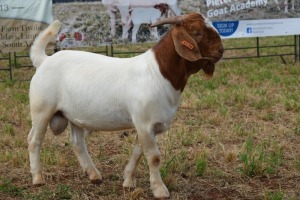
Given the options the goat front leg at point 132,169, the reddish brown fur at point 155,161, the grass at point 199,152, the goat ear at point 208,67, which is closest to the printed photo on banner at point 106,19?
the grass at point 199,152

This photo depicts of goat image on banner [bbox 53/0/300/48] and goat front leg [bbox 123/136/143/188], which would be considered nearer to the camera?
goat front leg [bbox 123/136/143/188]

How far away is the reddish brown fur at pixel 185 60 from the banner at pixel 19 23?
7.12m

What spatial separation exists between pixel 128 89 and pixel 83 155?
0.96 metres

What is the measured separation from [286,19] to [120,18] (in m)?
3.84

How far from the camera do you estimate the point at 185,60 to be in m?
4.53

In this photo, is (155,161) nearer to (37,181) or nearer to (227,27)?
(37,181)

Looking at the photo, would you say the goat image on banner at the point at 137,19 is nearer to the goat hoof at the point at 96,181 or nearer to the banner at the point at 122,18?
the banner at the point at 122,18

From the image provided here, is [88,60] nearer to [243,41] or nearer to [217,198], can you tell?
[217,198]

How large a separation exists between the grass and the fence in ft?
9.73

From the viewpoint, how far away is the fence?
12.5 m


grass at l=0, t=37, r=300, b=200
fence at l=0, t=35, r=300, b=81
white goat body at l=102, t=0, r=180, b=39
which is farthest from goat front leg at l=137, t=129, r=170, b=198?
white goat body at l=102, t=0, r=180, b=39

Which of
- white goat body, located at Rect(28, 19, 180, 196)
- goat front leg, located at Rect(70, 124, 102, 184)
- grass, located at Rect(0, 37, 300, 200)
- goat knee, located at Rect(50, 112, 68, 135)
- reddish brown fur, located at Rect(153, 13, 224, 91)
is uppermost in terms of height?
reddish brown fur, located at Rect(153, 13, 224, 91)

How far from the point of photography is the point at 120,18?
1192 centimetres

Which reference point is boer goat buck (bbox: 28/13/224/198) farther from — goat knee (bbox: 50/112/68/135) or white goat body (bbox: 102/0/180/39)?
white goat body (bbox: 102/0/180/39)
